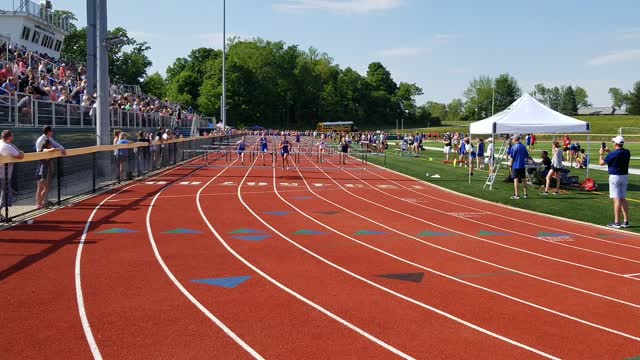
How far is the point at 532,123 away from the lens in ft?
67.8

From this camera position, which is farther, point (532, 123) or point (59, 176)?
point (532, 123)

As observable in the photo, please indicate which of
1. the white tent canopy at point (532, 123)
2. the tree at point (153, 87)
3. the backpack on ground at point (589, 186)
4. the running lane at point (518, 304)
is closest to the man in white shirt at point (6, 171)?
the running lane at point (518, 304)

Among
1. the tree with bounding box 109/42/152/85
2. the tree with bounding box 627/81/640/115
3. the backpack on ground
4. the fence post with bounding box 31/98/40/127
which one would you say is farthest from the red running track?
the tree with bounding box 627/81/640/115

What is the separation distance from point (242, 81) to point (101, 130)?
95908 millimetres

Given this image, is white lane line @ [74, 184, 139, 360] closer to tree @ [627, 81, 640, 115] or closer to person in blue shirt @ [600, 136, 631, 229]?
person in blue shirt @ [600, 136, 631, 229]

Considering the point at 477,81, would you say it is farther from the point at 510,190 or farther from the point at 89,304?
the point at 89,304

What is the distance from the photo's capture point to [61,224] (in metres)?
11.6

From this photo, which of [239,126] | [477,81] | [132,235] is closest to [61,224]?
[132,235]

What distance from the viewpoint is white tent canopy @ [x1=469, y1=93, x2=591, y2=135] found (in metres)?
20.4

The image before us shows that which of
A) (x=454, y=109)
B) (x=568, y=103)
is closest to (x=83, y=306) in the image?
(x=568, y=103)

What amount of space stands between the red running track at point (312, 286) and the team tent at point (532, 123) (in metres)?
6.57

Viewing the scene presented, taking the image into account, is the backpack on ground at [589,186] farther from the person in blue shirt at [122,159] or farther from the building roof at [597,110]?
the building roof at [597,110]

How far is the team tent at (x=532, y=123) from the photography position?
20.4 m

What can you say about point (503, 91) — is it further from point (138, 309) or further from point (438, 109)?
point (138, 309)
